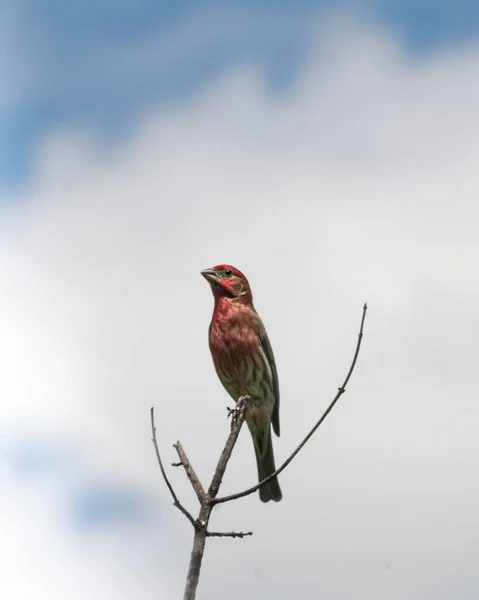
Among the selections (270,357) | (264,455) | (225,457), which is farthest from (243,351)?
(225,457)

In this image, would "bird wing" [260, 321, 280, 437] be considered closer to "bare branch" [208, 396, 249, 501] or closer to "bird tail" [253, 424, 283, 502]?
"bird tail" [253, 424, 283, 502]

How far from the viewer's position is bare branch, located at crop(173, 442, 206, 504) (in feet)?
26.2

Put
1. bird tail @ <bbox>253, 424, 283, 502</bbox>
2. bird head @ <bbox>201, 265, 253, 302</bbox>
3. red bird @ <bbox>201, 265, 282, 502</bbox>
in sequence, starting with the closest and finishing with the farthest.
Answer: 1. red bird @ <bbox>201, 265, 282, 502</bbox>
2. bird head @ <bbox>201, 265, 253, 302</bbox>
3. bird tail @ <bbox>253, 424, 283, 502</bbox>

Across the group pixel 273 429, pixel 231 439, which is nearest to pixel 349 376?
pixel 231 439

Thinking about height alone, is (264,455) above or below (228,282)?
below

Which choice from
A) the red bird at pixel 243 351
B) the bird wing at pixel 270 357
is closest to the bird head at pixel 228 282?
the red bird at pixel 243 351

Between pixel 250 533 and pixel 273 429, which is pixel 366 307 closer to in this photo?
pixel 250 533

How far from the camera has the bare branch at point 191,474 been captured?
7.98m

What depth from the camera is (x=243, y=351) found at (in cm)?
1411

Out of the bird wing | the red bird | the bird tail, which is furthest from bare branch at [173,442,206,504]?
the bird tail

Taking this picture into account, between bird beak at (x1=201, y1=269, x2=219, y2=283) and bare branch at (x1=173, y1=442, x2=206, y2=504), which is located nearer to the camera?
bare branch at (x1=173, y1=442, x2=206, y2=504)

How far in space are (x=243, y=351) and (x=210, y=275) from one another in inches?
53.7

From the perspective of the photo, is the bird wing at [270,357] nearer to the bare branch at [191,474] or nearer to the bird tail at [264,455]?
the bird tail at [264,455]

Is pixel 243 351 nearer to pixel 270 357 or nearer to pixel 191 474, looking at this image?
pixel 270 357
